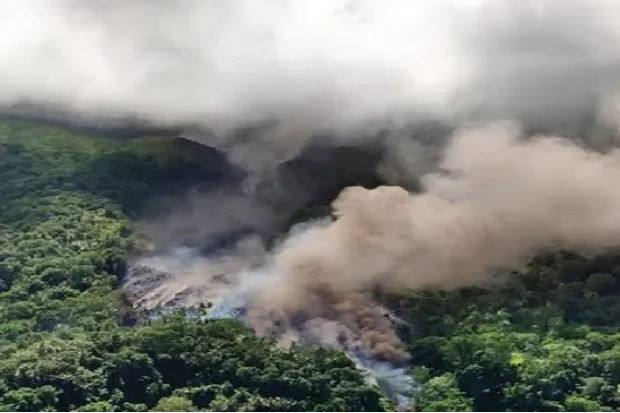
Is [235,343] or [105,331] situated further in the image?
[105,331]

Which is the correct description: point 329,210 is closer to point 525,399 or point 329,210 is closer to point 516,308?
point 516,308

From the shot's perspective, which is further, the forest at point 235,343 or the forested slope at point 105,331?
the forest at point 235,343

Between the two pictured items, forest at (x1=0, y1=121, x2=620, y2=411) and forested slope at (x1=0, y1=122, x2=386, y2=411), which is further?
forest at (x1=0, y1=121, x2=620, y2=411)

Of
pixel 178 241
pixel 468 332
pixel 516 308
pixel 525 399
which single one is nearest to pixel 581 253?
pixel 516 308

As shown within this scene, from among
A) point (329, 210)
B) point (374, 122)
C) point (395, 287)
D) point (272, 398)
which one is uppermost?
point (374, 122)
